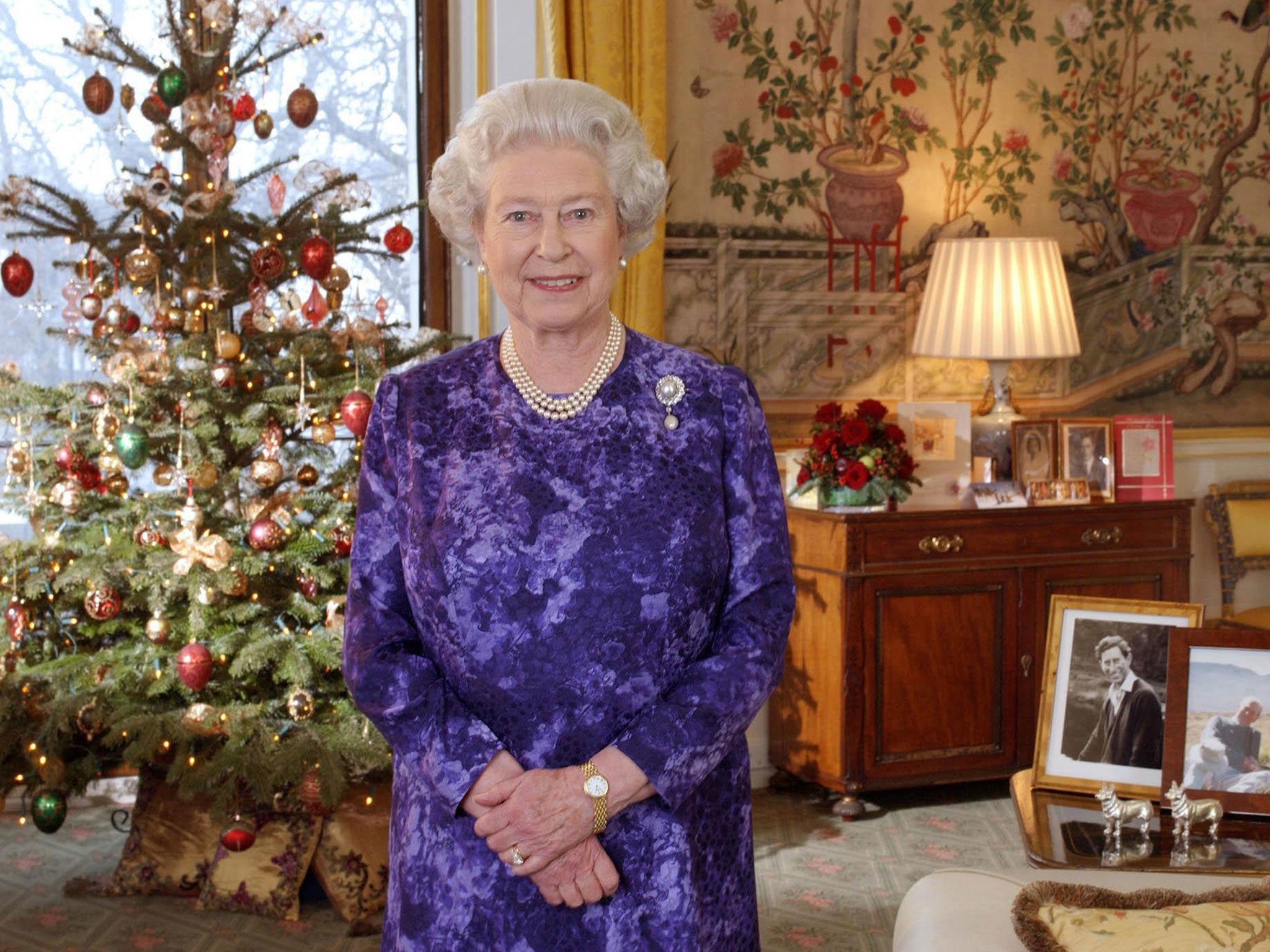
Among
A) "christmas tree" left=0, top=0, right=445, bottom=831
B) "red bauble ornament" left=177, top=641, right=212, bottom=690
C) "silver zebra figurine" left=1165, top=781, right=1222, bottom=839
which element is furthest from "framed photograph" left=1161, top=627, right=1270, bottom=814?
"red bauble ornament" left=177, top=641, right=212, bottom=690

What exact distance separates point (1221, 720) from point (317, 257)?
7.79 ft

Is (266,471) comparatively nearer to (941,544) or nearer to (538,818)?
(538,818)

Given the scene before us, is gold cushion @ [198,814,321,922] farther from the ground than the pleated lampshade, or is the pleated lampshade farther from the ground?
the pleated lampshade

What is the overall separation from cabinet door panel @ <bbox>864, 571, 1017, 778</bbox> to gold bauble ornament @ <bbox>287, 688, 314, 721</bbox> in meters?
1.81

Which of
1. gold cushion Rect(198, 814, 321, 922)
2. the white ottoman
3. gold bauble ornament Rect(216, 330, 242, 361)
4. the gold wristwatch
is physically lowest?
gold cushion Rect(198, 814, 321, 922)

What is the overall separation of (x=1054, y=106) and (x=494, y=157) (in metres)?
4.06

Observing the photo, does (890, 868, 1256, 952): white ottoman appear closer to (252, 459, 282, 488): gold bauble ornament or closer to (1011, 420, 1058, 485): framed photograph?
(252, 459, 282, 488): gold bauble ornament

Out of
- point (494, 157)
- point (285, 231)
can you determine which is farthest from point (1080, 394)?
point (494, 157)

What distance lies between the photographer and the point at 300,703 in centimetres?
346

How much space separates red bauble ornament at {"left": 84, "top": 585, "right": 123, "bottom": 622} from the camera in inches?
134

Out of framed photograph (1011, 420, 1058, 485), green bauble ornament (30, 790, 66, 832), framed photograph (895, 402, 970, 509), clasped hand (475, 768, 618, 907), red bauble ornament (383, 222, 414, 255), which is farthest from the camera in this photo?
framed photograph (1011, 420, 1058, 485)

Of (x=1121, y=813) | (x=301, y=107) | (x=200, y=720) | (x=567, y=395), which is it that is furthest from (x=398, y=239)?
(x=1121, y=813)

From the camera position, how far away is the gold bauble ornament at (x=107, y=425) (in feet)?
11.0

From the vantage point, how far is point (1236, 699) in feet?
7.15
